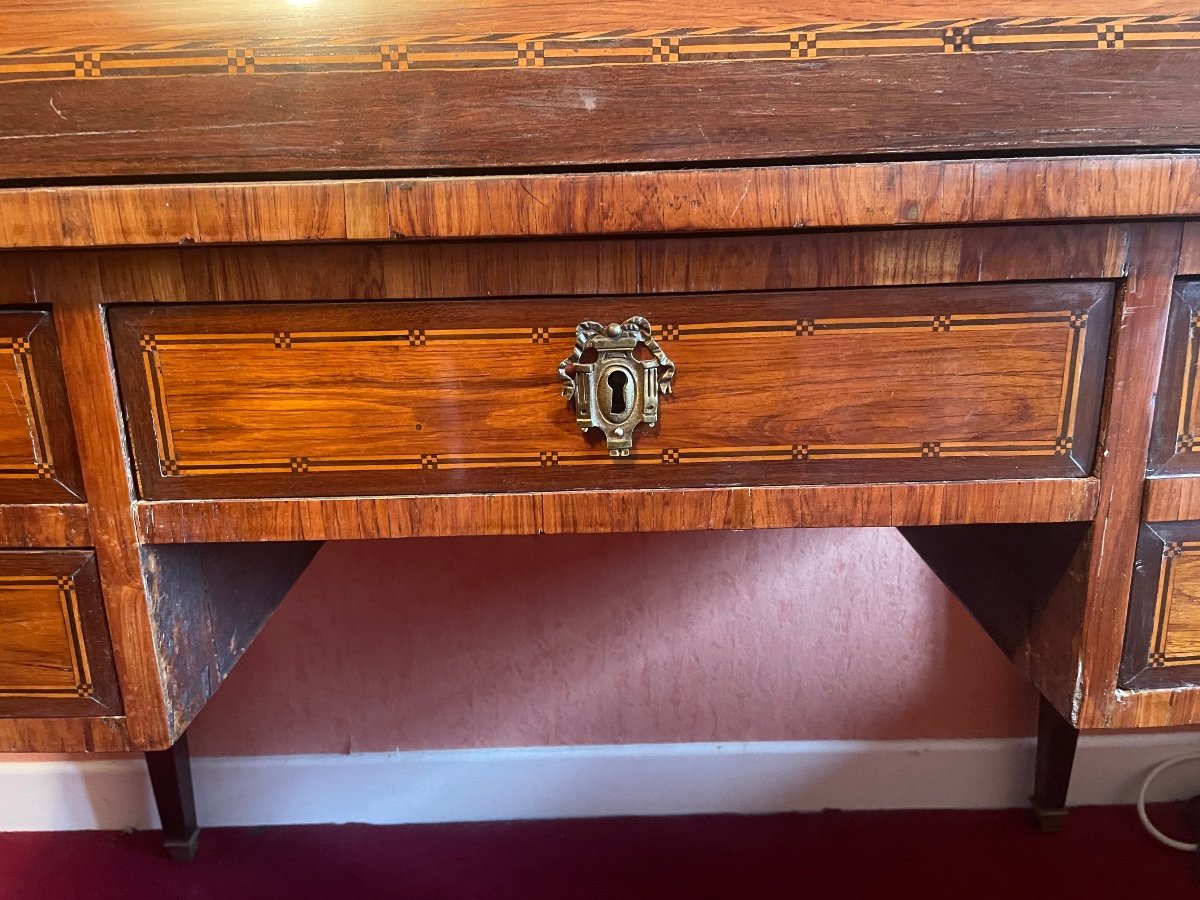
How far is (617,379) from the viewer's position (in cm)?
47

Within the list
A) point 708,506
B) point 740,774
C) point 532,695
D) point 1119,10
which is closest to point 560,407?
point 708,506

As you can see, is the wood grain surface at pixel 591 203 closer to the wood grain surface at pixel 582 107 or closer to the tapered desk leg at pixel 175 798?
the wood grain surface at pixel 582 107

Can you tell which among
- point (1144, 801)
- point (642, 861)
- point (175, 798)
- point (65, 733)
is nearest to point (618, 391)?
point (65, 733)

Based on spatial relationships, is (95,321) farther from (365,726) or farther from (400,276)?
(365,726)

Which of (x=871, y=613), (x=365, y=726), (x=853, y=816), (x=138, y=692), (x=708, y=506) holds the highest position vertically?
(x=708, y=506)

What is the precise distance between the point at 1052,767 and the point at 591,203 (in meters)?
0.98

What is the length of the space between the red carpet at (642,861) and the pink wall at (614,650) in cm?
12

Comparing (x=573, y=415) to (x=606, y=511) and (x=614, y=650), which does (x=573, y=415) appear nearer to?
(x=606, y=511)

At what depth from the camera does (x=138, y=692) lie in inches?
20.2

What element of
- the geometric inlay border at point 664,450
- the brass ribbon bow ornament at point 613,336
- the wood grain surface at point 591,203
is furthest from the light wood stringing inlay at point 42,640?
the brass ribbon bow ornament at point 613,336

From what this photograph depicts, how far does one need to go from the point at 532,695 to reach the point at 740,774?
1.00ft

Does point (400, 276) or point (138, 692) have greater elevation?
point (400, 276)

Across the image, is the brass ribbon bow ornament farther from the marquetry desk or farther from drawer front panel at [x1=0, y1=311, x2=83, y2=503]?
drawer front panel at [x1=0, y1=311, x2=83, y2=503]

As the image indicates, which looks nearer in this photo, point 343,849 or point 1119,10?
point 1119,10
